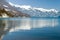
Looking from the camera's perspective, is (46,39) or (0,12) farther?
(0,12)

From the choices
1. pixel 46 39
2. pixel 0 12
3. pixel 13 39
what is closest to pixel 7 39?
pixel 13 39

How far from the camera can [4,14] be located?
78938 mm

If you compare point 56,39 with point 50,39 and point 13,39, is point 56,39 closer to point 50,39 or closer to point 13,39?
point 50,39

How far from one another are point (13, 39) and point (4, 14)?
2733 inches

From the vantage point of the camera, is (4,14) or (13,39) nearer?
(13,39)

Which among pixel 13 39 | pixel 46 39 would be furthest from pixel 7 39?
pixel 46 39

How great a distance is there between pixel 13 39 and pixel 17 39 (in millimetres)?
284

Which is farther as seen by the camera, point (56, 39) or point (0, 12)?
point (0, 12)

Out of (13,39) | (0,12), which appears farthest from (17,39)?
(0,12)

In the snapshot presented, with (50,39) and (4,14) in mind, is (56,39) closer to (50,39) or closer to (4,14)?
(50,39)

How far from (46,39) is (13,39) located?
1977 mm

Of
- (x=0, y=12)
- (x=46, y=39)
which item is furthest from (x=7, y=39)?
(x=0, y=12)

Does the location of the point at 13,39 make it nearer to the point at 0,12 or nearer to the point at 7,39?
the point at 7,39

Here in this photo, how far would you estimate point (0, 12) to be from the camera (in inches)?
3086
